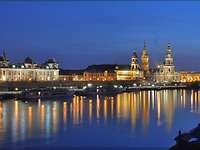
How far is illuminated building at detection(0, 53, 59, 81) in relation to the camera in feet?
263

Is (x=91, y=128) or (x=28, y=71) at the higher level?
(x=28, y=71)

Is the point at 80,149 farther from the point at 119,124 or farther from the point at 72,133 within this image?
the point at 119,124

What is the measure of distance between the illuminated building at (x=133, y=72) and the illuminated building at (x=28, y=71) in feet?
54.7

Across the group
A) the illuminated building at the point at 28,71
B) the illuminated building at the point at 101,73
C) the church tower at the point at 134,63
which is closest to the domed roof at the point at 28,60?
the illuminated building at the point at 28,71

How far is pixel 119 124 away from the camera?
2623cm

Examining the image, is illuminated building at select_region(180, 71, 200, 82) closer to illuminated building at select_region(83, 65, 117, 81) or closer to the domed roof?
illuminated building at select_region(83, 65, 117, 81)

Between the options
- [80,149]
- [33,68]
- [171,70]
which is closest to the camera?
[80,149]

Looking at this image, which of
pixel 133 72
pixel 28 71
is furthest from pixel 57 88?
pixel 133 72

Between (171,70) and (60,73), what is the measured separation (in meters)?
33.5

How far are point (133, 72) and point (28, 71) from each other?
1163 inches

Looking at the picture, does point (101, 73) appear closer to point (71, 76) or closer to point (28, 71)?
point (71, 76)

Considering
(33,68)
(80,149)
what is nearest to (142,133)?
(80,149)

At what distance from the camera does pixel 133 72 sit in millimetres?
107750

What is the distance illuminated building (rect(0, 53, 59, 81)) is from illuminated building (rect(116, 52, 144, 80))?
16686 millimetres
